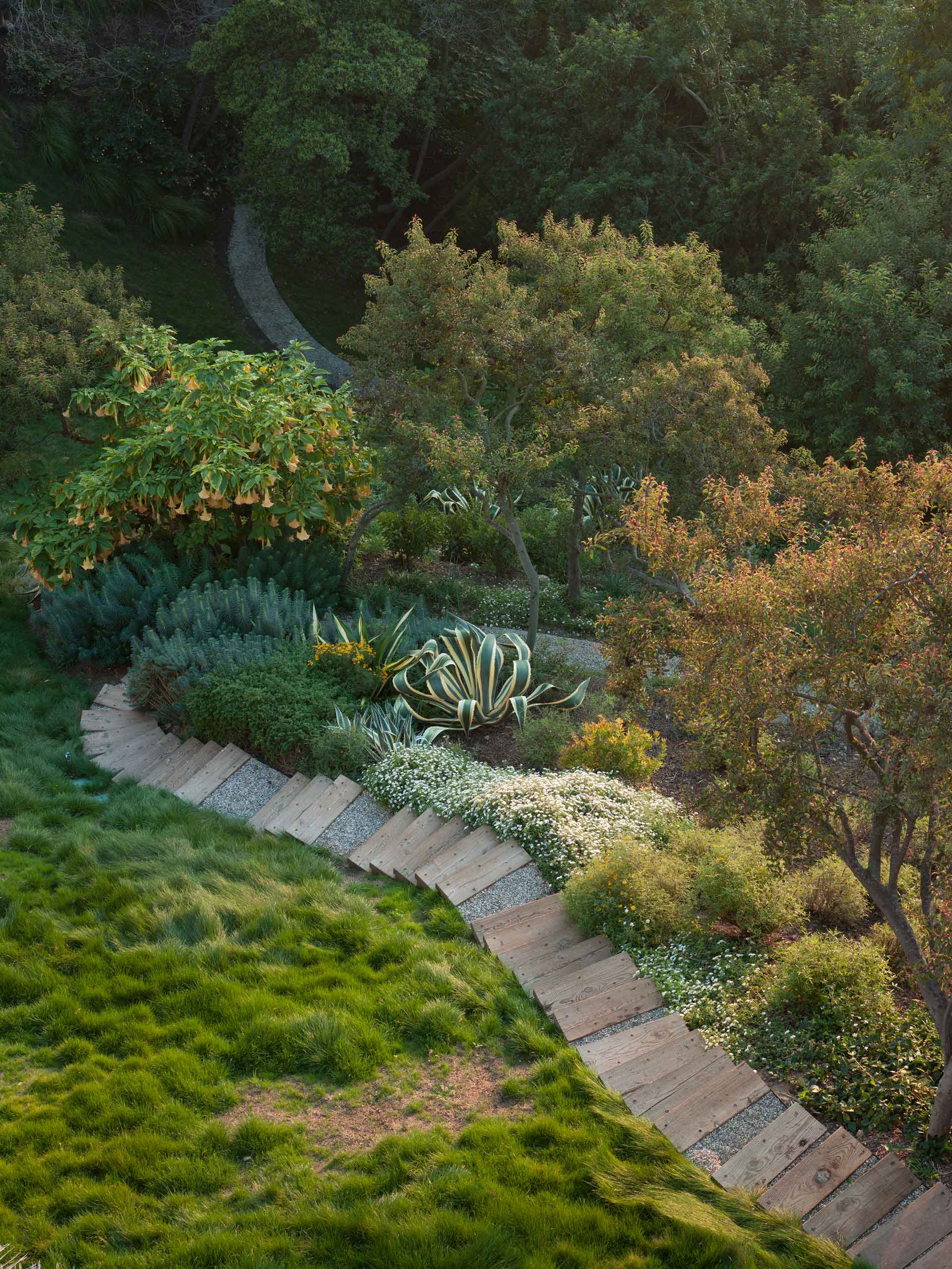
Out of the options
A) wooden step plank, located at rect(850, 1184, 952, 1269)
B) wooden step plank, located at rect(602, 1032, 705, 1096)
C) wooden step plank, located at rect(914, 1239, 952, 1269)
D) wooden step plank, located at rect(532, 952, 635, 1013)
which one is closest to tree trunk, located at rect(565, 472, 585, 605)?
wooden step plank, located at rect(532, 952, 635, 1013)

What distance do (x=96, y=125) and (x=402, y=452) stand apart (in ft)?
48.1

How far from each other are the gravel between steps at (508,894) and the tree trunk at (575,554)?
5.37 metres

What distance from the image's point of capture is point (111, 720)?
8.16 metres

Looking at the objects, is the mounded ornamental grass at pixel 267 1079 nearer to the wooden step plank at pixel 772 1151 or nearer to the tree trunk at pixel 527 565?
the wooden step plank at pixel 772 1151

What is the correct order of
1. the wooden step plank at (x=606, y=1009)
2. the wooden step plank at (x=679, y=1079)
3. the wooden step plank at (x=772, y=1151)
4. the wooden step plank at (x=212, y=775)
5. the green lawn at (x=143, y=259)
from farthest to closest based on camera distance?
the green lawn at (x=143, y=259) → the wooden step plank at (x=212, y=775) → the wooden step plank at (x=606, y=1009) → the wooden step plank at (x=679, y=1079) → the wooden step plank at (x=772, y=1151)

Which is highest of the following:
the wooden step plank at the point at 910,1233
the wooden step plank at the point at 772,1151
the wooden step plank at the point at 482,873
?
the wooden step plank at the point at 910,1233

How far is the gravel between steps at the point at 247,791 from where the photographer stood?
698 centimetres

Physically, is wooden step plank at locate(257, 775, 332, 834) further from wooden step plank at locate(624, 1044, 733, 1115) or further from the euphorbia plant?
wooden step plank at locate(624, 1044, 733, 1115)

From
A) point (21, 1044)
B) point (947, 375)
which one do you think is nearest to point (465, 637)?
point (21, 1044)

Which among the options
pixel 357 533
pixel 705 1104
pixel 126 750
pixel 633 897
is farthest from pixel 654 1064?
pixel 357 533

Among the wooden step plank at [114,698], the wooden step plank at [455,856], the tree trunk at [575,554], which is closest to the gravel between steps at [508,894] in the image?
the wooden step plank at [455,856]

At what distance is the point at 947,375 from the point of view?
1319 centimetres

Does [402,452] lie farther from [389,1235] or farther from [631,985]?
[389,1235]

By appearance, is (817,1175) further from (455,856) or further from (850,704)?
(455,856)
